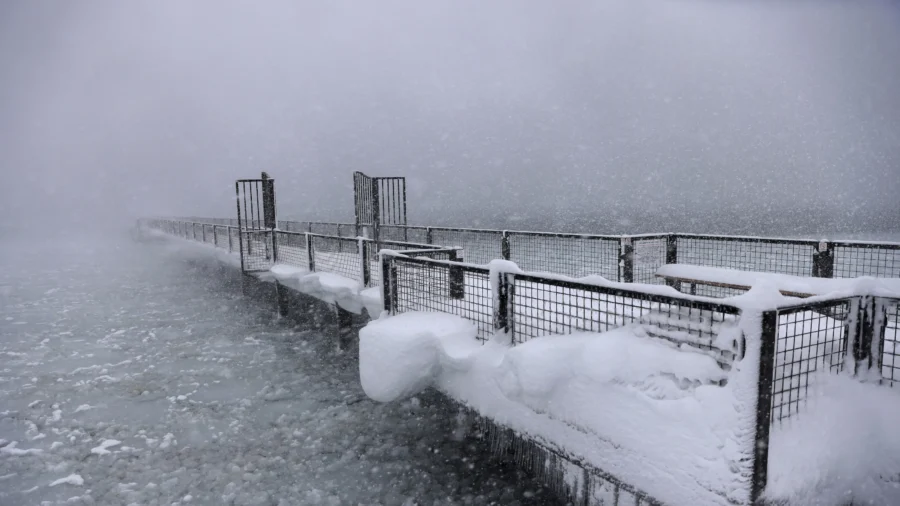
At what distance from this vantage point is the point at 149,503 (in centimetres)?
560

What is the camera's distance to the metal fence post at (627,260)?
381 inches

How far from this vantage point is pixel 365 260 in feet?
34.2

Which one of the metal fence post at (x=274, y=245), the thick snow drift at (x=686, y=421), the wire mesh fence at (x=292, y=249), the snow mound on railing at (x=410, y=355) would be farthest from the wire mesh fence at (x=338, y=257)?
the thick snow drift at (x=686, y=421)

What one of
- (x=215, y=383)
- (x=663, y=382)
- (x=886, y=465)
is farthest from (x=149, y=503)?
(x=886, y=465)

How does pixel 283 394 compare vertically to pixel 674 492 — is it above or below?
below

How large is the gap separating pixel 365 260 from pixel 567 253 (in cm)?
409

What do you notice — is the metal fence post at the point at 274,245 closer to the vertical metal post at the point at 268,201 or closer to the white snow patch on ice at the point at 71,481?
the vertical metal post at the point at 268,201

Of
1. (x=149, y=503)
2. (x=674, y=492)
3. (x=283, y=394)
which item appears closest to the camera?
(x=674, y=492)

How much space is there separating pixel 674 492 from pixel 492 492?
236 cm

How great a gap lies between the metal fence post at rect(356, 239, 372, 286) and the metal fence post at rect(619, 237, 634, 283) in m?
4.74

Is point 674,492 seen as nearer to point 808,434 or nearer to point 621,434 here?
point 621,434

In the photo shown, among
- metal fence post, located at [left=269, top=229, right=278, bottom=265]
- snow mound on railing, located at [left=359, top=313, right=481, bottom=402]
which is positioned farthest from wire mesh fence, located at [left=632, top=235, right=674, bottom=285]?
metal fence post, located at [left=269, top=229, right=278, bottom=265]

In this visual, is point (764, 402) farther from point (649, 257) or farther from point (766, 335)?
point (649, 257)

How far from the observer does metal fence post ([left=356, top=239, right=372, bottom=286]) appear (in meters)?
10.3
